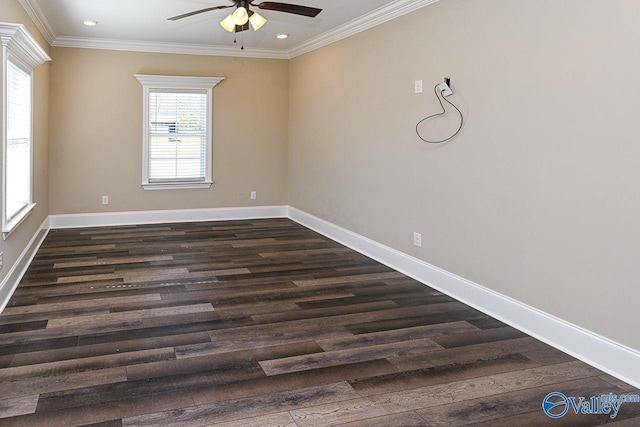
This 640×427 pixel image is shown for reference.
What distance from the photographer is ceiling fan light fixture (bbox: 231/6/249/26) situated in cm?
399

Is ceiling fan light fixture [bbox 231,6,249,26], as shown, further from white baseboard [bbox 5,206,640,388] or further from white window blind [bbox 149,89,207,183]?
white window blind [bbox 149,89,207,183]

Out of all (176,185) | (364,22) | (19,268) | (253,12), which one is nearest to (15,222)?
(19,268)

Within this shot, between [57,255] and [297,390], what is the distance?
3.64m

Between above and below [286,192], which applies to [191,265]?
below

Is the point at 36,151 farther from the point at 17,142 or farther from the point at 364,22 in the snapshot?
the point at 364,22

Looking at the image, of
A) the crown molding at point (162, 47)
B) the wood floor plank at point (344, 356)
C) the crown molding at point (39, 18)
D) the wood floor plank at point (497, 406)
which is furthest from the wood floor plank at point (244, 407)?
the crown molding at point (162, 47)

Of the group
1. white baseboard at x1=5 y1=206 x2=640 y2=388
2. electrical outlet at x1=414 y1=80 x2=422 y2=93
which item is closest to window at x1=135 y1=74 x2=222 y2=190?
white baseboard at x1=5 y1=206 x2=640 y2=388

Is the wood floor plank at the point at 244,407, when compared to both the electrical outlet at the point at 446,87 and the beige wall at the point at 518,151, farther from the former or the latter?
the electrical outlet at the point at 446,87

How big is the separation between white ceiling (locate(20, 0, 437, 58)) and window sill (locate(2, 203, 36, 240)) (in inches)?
69.6

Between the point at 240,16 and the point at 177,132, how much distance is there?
3.45 m

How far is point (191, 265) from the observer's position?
4961mm

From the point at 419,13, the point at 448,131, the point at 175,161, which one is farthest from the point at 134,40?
the point at 448,131

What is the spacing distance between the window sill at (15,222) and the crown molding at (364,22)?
11.8 feet

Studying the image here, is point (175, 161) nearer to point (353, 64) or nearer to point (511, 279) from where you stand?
point (353, 64)
